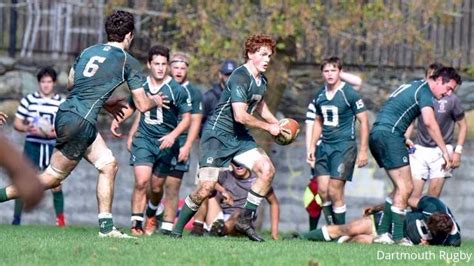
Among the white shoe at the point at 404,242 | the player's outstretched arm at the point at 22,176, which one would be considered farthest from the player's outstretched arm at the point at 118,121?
the player's outstretched arm at the point at 22,176

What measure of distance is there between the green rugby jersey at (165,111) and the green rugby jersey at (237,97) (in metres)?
1.92

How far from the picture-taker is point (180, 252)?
12359 millimetres

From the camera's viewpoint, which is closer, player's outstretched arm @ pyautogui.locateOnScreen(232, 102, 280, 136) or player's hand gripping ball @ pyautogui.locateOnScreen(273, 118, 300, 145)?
player's outstretched arm @ pyautogui.locateOnScreen(232, 102, 280, 136)

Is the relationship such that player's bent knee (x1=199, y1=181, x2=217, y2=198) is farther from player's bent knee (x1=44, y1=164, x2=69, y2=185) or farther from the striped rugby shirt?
the striped rugby shirt

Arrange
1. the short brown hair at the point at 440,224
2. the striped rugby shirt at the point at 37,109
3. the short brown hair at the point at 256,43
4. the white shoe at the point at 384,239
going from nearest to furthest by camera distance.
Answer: the short brown hair at the point at 256,43
the short brown hair at the point at 440,224
the white shoe at the point at 384,239
the striped rugby shirt at the point at 37,109

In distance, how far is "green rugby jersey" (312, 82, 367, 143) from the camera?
17609 mm

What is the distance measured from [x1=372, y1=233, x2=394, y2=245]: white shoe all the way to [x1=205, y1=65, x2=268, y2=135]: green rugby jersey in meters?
2.13

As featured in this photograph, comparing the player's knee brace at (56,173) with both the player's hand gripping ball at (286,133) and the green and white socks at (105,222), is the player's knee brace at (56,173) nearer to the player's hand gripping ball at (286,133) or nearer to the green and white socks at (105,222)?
the green and white socks at (105,222)

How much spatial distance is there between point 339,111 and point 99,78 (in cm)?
435

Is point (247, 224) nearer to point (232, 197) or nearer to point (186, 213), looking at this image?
point (186, 213)

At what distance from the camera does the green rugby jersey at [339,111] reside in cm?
1761

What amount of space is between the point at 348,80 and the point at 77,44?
5.16m

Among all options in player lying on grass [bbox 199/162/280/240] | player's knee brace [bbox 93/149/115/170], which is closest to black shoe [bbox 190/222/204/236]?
player lying on grass [bbox 199/162/280/240]

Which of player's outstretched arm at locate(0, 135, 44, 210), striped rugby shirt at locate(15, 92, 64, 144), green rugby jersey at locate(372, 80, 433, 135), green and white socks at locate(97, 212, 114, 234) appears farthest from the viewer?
striped rugby shirt at locate(15, 92, 64, 144)
